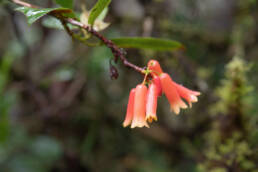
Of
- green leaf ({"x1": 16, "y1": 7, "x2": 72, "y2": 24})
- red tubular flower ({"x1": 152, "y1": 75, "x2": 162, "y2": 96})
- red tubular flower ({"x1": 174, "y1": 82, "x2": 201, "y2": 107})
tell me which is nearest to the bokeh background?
red tubular flower ({"x1": 174, "y1": 82, "x2": 201, "y2": 107})

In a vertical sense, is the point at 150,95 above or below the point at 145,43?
below

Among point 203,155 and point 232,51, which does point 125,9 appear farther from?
point 203,155

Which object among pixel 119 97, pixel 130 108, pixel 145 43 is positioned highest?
pixel 145 43

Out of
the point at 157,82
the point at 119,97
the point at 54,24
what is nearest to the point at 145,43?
the point at 157,82

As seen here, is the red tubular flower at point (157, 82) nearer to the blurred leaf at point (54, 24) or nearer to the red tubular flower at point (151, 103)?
the red tubular flower at point (151, 103)

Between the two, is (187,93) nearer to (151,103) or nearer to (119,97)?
(151,103)

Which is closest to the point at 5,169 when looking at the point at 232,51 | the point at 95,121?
the point at 95,121
